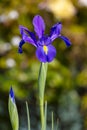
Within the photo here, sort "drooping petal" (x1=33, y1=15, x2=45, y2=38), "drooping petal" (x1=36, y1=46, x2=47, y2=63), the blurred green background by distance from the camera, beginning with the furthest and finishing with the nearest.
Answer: the blurred green background < "drooping petal" (x1=33, y1=15, x2=45, y2=38) < "drooping petal" (x1=36, y1=46, x2=47, y2=63)

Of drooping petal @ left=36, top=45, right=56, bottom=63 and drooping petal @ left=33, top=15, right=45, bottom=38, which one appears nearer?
drooping petal @ left=36, top=45, right=56, bottom=63

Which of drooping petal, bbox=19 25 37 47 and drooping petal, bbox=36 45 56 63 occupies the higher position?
drooping petal, bbox=19 25 37 47

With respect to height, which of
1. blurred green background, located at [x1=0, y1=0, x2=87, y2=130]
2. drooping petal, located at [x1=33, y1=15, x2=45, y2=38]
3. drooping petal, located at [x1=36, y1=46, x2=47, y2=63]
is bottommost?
blurred green background, located at [x1=0, y1=0, x2=87, y2=130]

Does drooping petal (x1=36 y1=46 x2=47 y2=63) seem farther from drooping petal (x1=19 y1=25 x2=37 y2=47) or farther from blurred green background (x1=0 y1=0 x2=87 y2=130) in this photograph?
blurred green background (x1=0 y1=0 x2=87 y2=130)

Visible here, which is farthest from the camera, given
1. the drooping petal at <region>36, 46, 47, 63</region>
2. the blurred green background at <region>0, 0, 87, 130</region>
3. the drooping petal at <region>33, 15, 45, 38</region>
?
the blurred green background at <region>0, 0, 87, 130</region>

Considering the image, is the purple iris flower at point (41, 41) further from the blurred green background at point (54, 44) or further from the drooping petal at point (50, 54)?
the blurred green background at point (54, 44)

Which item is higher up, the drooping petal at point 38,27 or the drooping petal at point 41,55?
the drooping petal at point 38,27

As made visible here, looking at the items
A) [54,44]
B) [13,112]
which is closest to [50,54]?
[13,112]

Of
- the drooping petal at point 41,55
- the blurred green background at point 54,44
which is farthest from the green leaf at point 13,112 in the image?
the blurred green background at point 54,44

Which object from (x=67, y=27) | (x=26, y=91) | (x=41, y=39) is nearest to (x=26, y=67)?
(x=26, y=91)

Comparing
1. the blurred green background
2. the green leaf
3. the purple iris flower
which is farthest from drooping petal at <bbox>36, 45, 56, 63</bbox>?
the blurred green background

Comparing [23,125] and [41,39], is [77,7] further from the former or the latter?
[41,39]
